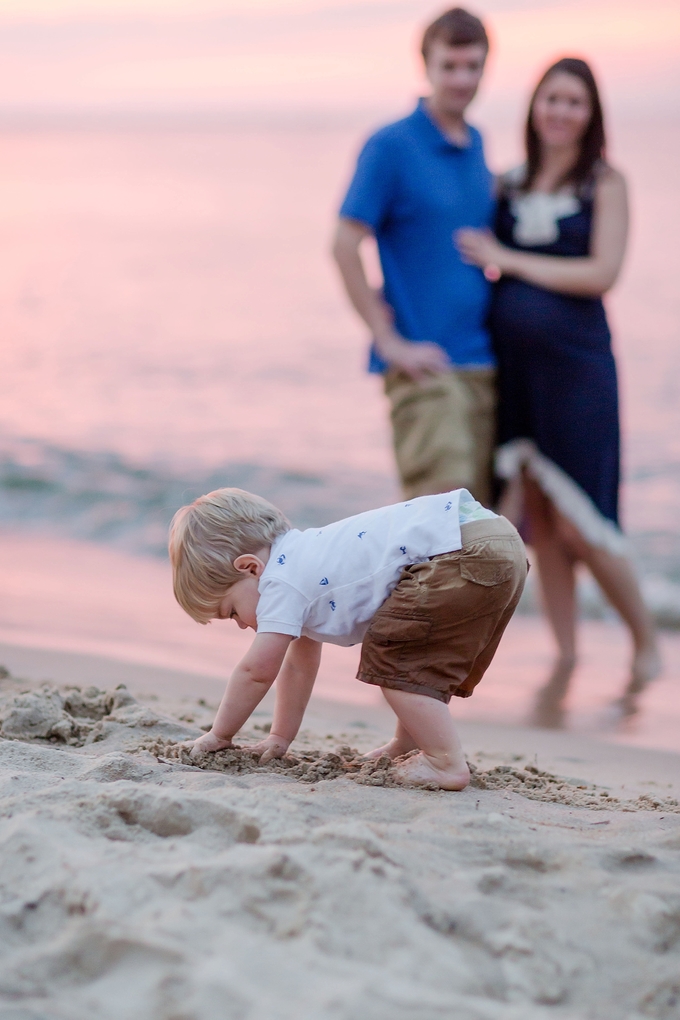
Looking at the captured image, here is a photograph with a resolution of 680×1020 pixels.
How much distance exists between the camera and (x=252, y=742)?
2.94m

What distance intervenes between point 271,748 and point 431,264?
2.28 m

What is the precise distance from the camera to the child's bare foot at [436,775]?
249cm

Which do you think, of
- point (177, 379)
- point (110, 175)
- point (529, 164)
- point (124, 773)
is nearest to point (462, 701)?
point (124, 773)

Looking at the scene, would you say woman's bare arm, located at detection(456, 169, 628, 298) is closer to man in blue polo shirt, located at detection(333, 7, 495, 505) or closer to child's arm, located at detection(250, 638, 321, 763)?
man in blue polo shirt, located at detection(333, 7, 495, 505)

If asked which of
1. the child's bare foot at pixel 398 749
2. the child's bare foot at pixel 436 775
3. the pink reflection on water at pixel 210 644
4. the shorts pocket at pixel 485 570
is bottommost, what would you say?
the pink reflection on water at pixel 210 644

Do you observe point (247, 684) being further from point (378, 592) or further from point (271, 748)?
point (378, 592)

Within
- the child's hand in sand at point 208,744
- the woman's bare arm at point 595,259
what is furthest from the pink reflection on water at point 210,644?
the woman's bare arm at point 595,259

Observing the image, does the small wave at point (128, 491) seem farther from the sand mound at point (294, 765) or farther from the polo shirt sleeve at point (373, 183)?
the sand mound at point (294, 765)

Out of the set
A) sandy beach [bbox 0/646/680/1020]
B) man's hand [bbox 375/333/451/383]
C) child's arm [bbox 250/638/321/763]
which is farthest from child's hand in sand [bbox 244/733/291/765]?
man's hand [bbox 375/333/451/383]

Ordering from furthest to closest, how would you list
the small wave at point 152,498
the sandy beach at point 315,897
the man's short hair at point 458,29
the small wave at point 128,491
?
the small wave at point 128,491 → the small wave at point 152,498 → the man's short hair at point 458,29 → the sandy beach at point 315,897

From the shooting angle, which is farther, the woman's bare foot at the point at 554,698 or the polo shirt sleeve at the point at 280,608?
the woman's bare foot at the point at 554,698

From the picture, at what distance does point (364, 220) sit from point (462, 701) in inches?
76.7

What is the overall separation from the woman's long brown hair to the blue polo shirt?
23cm

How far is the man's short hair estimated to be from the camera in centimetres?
410
